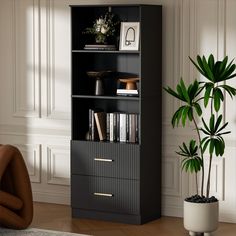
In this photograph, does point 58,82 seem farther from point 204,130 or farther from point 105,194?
point 204,130

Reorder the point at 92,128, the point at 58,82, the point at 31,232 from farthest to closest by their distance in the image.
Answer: the point at 58,82 < the point at 92,128 < the point at 31,232

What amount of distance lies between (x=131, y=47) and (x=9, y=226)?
172 centimetres

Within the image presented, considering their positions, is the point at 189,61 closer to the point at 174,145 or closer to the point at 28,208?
the point at 174,145

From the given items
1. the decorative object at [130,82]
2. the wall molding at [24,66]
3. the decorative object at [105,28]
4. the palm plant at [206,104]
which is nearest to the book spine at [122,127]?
the decorative object at [130,82]

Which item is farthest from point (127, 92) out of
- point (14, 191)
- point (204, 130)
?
point (14, 191)

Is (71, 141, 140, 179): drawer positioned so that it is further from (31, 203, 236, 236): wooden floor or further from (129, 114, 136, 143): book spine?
(31, 203, 236, 236): wooden floor

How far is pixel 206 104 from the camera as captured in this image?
5.65 m

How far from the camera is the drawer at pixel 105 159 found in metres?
6.11

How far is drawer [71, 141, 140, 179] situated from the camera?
6105mm

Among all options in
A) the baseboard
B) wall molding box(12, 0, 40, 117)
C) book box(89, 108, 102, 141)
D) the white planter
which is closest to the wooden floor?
the baseboard

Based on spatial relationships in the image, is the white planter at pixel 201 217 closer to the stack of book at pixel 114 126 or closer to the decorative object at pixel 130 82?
the stack of book at pixel 114 126

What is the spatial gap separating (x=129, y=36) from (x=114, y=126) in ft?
2.49

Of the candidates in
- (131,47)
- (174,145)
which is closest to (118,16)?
(131,47)

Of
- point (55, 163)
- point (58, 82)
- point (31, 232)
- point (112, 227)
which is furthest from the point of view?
point (55, 163)
